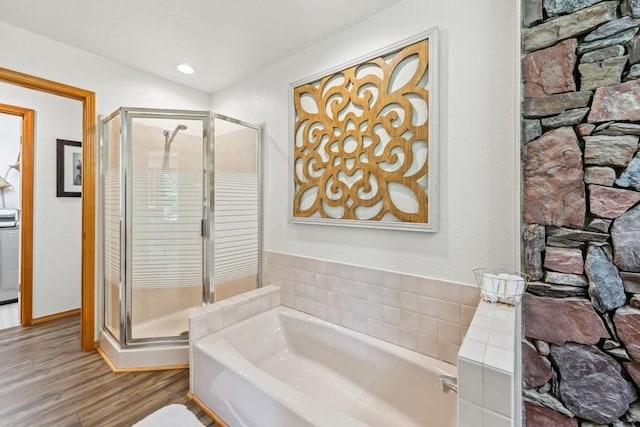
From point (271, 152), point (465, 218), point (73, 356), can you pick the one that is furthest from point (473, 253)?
point (73, 356)

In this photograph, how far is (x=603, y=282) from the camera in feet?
3.57

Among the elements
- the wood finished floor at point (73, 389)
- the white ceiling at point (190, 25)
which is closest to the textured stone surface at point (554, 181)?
the white ceiling at point (190, 25)

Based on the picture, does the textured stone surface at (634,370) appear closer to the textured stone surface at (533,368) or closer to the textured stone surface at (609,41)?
the textured stone surface at (533,368)

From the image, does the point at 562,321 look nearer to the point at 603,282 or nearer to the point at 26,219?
the point at 603,282

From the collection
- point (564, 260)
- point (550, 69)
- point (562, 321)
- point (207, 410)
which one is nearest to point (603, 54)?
point (550, 69)

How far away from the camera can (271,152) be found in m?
2.47

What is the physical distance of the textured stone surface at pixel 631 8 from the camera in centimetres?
103

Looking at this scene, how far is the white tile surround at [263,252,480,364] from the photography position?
1559 mm

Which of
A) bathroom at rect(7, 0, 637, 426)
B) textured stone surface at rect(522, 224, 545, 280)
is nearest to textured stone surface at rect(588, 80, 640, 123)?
bathroom at rect(7, 0, 637, 426)

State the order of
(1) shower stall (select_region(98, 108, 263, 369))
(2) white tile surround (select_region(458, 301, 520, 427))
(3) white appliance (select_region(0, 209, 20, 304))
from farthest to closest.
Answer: (3) white appliance (select_region(0, 209, 20, 304))
(1) shower stall (select_region(98, 108, 263, 369))
(2) white tile surround (select_region(458, 301, 520, 427))

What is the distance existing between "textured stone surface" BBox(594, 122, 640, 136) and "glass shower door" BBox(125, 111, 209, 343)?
2.33 m

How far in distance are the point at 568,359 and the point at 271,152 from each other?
2.25 metres

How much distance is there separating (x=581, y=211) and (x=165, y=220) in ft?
8.52

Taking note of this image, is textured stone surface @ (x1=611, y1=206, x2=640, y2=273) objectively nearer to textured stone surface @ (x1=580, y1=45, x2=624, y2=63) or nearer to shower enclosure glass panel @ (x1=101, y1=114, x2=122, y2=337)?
textured stone surface @ (x1=580, y1=45, x2=624, y2=63)
